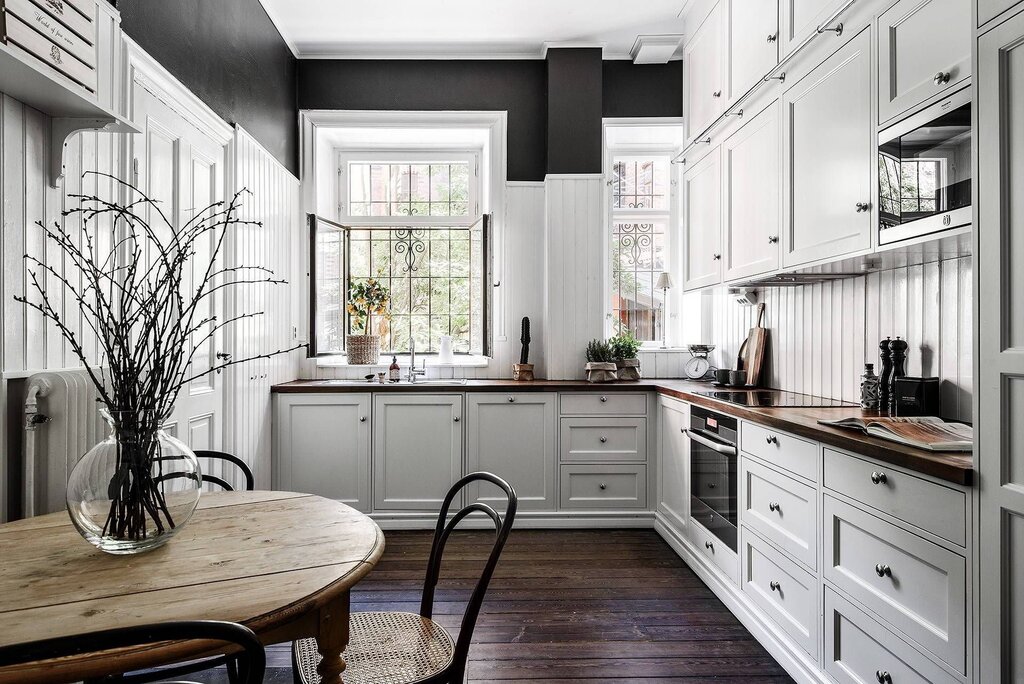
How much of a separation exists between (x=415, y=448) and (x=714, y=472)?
181 cm

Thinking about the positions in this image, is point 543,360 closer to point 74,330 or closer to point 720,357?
point 720,357

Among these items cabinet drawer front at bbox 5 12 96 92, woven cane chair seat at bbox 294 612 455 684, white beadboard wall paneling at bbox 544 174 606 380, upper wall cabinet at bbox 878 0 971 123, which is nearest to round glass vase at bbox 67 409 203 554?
woven cane chair seat at bbox 294 612 455 684

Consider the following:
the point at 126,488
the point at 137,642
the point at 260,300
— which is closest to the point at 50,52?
the point at 126,488

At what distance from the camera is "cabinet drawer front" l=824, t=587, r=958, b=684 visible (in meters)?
1.51

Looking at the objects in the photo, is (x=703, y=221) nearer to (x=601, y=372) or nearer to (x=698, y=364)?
(x=698, y=364)

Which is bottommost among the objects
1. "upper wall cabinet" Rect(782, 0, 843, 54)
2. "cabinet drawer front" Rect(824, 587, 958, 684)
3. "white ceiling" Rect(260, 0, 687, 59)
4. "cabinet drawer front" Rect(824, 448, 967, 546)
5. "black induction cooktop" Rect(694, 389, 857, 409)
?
"cabinet drawer front" Rect(824, 587, 958, 684)

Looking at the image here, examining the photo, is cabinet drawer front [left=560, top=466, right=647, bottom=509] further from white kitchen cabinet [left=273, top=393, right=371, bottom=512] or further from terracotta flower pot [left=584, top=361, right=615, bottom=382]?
white kitchen cabinet [left=273, top=393, right=371, bottom=512]

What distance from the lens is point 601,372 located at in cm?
381

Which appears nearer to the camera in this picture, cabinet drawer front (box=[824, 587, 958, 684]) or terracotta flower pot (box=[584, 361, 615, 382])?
cabinet drawer front (box=[824, 587, 958, 684])

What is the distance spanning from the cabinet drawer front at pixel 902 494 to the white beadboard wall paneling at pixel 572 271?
2226 mm

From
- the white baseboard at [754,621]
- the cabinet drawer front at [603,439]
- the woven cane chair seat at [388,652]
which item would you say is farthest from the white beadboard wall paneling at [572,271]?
the woven cane chair seat at [388,652]

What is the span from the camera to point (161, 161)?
2.43 m

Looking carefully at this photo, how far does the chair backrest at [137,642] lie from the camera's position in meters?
0.72

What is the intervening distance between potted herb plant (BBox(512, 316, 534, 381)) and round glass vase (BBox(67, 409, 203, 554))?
9.35 ft
